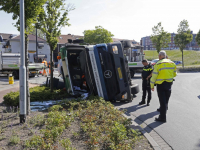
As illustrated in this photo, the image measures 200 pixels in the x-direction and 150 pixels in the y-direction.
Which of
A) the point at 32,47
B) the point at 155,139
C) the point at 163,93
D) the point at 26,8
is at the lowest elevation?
the point at 155,139

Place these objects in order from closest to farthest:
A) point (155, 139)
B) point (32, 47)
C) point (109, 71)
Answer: point (155, 139), point (109, 71), point (32, 47)

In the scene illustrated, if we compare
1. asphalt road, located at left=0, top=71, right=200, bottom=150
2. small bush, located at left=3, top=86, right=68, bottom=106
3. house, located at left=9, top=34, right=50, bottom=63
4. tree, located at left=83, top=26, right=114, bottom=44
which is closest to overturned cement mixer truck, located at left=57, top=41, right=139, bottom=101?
asphalt road, located at left=0, top=71, right=200, bottom=150

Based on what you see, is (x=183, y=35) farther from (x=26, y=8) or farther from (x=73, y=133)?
(x=73, y=133)

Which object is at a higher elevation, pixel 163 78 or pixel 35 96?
pixel 163 78

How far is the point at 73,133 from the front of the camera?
14.3 feet

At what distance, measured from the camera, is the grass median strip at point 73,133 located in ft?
12.5

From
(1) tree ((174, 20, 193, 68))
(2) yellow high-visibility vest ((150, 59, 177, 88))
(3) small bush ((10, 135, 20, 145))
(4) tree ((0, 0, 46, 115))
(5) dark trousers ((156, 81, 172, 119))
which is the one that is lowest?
(3) small bush ((10, 135, 20, 145))

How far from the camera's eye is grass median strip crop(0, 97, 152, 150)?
3.81 metres

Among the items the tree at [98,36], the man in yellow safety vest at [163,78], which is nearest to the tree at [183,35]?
the tree at [98,36]

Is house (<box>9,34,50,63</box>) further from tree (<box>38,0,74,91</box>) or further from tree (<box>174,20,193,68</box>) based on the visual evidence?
tree (<box>38,0,74,91</box>)

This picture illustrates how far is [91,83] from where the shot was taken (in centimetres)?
814

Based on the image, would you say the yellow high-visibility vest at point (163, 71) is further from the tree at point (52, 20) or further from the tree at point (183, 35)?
the tree at point (183, 35)

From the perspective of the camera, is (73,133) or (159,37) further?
(159,37)

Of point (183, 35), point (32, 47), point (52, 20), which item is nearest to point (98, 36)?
point (32, 47)
